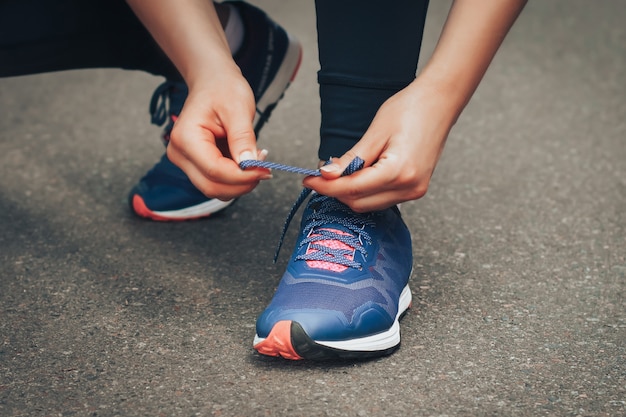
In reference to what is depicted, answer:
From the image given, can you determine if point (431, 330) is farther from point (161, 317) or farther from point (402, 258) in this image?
point (161, 317)

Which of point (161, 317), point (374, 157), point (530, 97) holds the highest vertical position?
point (374, 157)

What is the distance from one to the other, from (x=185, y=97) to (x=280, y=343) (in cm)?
57

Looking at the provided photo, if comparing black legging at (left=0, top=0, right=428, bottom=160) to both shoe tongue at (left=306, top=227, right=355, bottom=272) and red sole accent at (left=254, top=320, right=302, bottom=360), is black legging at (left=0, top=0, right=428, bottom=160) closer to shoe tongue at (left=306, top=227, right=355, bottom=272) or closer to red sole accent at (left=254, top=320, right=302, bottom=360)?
shoe tongue at (left=306, top=227, right=355, bottom=272)

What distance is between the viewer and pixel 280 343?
0.91m

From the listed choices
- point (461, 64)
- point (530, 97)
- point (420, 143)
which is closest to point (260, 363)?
point (420, 143)

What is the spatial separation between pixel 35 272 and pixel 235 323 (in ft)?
1.14

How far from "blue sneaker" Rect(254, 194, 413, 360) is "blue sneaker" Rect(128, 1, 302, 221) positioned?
1.06 feet

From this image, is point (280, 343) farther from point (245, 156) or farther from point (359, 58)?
point (359, 58)

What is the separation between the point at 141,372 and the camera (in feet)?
3.07

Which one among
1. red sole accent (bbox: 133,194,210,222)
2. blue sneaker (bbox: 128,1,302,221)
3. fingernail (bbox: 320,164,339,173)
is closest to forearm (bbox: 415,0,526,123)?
fingernail (bbox: 320,164,339,173)

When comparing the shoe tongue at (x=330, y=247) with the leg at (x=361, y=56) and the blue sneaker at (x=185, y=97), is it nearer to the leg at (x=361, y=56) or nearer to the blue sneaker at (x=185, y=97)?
the leg at (x=361, y=56)

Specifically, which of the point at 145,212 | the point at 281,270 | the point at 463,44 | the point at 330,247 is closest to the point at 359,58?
the point at 463,44

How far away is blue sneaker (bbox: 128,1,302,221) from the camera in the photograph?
1.33 metres

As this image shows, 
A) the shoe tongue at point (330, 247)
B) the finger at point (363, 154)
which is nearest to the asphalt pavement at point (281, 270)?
the shoe tongue at point (330, 247)
